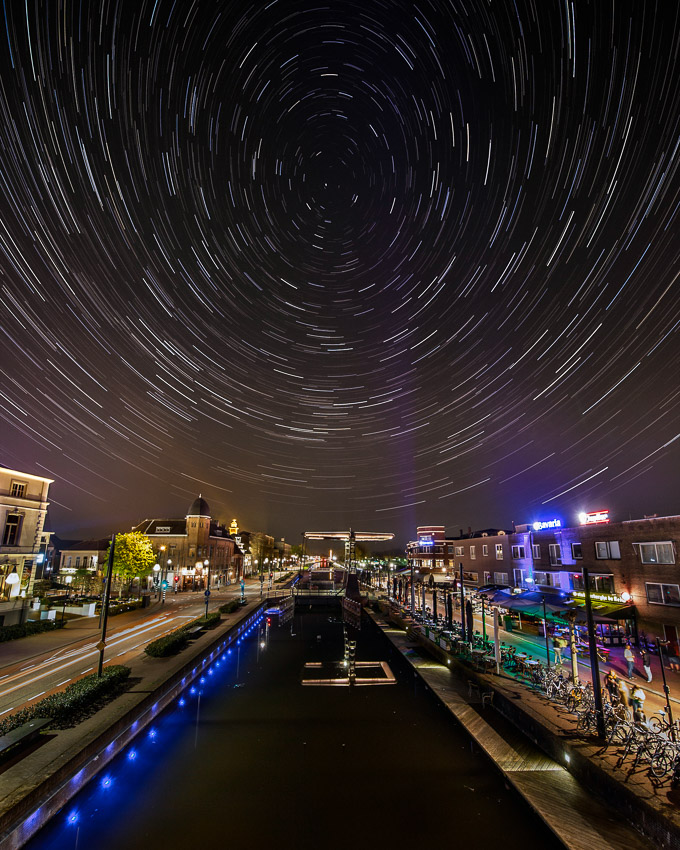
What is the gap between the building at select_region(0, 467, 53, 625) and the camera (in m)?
41.9

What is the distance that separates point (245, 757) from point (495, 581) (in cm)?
5227

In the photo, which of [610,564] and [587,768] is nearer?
[587,768]

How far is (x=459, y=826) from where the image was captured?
11.1 m

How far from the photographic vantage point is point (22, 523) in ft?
146

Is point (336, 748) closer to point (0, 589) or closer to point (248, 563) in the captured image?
point (0, 589)

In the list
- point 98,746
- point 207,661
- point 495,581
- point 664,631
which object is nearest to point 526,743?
point 98,746

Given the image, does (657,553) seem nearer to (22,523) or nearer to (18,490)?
(22,523)

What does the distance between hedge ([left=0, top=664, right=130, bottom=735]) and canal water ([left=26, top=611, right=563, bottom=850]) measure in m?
2.22

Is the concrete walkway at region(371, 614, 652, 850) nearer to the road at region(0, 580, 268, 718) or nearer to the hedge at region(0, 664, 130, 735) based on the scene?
the hedge at region(0, 664, 130, 735)

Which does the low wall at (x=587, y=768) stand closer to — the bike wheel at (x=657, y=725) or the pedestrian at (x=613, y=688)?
the bike wheel at (x=657, y=725)

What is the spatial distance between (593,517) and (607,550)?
677cm

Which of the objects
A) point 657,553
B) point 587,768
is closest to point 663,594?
point 657,553

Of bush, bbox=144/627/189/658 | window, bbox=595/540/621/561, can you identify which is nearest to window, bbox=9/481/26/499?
bush, bbox=144/627/189/658

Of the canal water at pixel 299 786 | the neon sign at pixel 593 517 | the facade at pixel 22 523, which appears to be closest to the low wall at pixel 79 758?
the canal water at pixel 299 786
